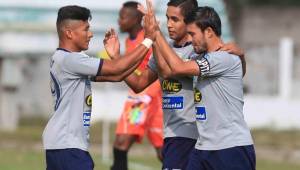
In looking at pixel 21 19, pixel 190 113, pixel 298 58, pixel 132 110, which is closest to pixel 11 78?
pixel 21 19

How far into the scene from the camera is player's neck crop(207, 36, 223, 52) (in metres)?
9.48

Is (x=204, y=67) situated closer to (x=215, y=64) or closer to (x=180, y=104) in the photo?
(x=215, y=64)

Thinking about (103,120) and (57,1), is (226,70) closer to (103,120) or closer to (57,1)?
(103,120)

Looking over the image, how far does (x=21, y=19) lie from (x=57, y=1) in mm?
975

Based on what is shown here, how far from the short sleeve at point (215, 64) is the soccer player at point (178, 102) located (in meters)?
0.75

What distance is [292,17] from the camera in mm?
45156

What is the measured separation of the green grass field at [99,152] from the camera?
58.8ft

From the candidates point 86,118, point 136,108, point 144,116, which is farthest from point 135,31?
point 86,118

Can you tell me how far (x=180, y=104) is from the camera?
10.2m

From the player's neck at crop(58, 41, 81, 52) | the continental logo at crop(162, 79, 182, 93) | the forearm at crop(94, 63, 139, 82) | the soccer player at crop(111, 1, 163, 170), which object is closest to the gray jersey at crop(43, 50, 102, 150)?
the player's neck at crop(58, 41, 81, 52)

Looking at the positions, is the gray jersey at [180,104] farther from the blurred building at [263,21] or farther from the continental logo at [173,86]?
the blurred building at [263,21]

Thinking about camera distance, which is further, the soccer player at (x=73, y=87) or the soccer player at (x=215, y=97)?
the soccer player at (x=215, y=97)

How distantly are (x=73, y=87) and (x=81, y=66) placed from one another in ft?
0.62

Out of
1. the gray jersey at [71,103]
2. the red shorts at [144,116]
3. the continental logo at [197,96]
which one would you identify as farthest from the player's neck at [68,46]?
the red shorts at [144,116]
